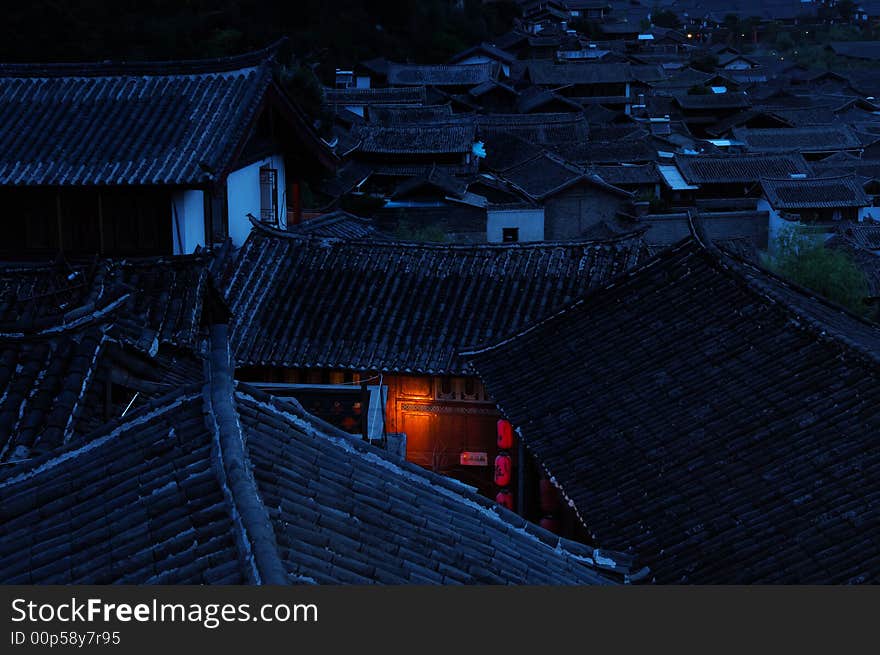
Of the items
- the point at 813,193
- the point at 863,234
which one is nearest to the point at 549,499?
the point at 863,234

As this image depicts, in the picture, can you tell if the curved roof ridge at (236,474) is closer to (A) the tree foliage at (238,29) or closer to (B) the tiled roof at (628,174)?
(A) the tree foliage at (238,29)

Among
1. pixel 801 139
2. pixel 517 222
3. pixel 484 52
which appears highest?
pixel 484 52

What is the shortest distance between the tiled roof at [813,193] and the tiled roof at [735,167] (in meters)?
3.79

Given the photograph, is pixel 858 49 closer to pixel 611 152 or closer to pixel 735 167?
pixel 611 152

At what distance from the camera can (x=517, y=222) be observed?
46188 mm

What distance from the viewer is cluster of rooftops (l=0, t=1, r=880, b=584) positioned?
7.14 m

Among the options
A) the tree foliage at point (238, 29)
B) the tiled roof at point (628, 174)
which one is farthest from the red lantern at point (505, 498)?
the tiled roof at point (628, 174)

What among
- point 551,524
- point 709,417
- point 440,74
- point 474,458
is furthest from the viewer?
point 440,74

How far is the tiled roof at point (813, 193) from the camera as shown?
165ft

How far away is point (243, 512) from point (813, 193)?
4807 cm

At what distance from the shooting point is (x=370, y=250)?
18406mm

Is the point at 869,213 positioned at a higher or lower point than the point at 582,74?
lower

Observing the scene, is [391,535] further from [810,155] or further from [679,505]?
[810,155]

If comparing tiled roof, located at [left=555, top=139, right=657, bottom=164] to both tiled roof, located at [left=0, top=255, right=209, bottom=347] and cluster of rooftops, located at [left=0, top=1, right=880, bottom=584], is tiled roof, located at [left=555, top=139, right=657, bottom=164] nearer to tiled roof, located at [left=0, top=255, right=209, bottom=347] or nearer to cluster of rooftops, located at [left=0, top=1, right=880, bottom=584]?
cluster of rooftops, located at [left=0, top=1, right=880, bottom=584]
